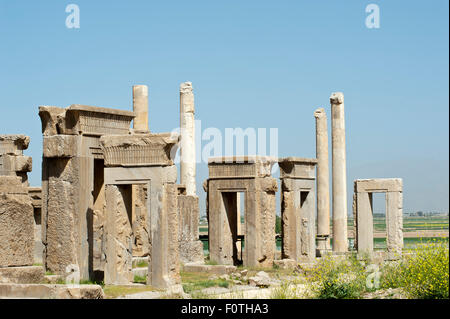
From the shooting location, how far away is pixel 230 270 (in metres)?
18.8

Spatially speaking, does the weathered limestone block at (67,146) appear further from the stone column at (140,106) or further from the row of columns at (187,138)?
the row of columns at (187,138)

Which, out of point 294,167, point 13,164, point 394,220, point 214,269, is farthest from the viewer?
point 394,220

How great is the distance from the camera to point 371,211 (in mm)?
23578

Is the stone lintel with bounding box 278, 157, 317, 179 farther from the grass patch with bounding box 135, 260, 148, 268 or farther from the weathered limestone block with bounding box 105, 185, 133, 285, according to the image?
the weathered limestone block with bounding box 105, 185, 133, 285

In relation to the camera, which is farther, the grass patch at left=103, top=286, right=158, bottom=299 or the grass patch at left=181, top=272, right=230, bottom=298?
the grass patch at left=181, top=272, right=230, bottom=298

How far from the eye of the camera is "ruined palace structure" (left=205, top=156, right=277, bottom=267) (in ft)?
67.8

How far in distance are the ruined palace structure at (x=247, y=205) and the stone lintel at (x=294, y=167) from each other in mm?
784

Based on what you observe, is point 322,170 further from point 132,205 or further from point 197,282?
point 197,282

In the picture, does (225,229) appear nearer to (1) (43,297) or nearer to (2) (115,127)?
(2) (115,127)

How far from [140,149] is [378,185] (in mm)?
10282

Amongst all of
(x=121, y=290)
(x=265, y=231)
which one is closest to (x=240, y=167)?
(x=265, y=231)

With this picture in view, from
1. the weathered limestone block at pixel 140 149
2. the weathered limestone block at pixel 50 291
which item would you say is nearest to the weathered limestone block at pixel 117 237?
the weathered limestone block at pixel 140 149

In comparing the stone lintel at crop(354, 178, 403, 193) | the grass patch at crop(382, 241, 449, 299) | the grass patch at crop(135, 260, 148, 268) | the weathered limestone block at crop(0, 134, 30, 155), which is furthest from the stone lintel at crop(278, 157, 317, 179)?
the grass patch at crop(382, 241, 449, 299)

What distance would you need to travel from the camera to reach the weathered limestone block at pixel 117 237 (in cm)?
1508
